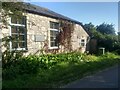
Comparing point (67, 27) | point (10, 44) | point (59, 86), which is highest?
point (67, 27)

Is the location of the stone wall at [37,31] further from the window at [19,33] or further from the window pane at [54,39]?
the window pane at [54,39]

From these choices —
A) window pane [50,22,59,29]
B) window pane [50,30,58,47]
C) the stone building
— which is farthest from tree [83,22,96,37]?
window pane [50,30,58,47]

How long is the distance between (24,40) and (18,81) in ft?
24.4

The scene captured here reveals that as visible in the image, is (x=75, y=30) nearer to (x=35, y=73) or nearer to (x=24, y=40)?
(x=24, y=40)

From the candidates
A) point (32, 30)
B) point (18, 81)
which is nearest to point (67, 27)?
point (32, 30)

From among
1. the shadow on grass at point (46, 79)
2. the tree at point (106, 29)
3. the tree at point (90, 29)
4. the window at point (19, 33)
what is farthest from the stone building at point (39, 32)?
the tree at point (106, 29)

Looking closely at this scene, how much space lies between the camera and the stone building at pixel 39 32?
16.3m

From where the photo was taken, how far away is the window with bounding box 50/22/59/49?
2192 centimetres

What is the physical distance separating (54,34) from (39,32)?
274 centimetres

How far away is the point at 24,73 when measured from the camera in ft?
41.7

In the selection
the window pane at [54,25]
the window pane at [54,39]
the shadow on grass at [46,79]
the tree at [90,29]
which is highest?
the tree at [90,29]

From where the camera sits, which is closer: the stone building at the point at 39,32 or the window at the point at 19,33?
the window at the point at 19,33

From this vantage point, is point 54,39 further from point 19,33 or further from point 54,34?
point 19,33

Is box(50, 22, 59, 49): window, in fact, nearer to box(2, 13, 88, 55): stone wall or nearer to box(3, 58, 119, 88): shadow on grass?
box(2, 13, 88, 55): stone wall
